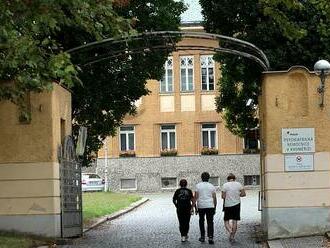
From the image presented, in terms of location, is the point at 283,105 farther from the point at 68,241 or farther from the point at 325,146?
the point at 68,241

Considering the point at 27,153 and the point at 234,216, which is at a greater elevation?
the point at 27,153

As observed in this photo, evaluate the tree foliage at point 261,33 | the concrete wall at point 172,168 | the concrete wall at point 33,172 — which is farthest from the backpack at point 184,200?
the concrete wall at point 172,168

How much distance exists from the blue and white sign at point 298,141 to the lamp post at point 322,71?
29.5 inches

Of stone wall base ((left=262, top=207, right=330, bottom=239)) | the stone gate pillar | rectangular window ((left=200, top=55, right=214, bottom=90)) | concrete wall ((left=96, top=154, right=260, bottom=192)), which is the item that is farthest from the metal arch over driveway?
rectangular window ((left=200, top=55, right=214, bottom=90))

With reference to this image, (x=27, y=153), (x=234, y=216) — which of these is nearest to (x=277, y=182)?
(x=234, y=216)

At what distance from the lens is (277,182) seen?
681 inches

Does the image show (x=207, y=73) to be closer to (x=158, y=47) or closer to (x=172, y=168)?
(x=172, y=168)

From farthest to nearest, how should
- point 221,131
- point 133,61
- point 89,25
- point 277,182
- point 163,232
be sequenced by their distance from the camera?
point 221,131 → point 133,61 → point 163,232 → point 277,182 → point 89,25

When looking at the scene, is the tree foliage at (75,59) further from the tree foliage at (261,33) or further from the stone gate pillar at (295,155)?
the stone gate pillar at (295,155)

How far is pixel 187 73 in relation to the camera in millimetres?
51969

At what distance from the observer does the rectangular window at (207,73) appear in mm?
51781

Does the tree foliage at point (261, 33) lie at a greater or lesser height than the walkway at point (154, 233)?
greater

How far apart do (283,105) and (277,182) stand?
1846mm

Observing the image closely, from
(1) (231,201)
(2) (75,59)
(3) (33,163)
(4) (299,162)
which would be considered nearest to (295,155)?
(4) (299,162)
